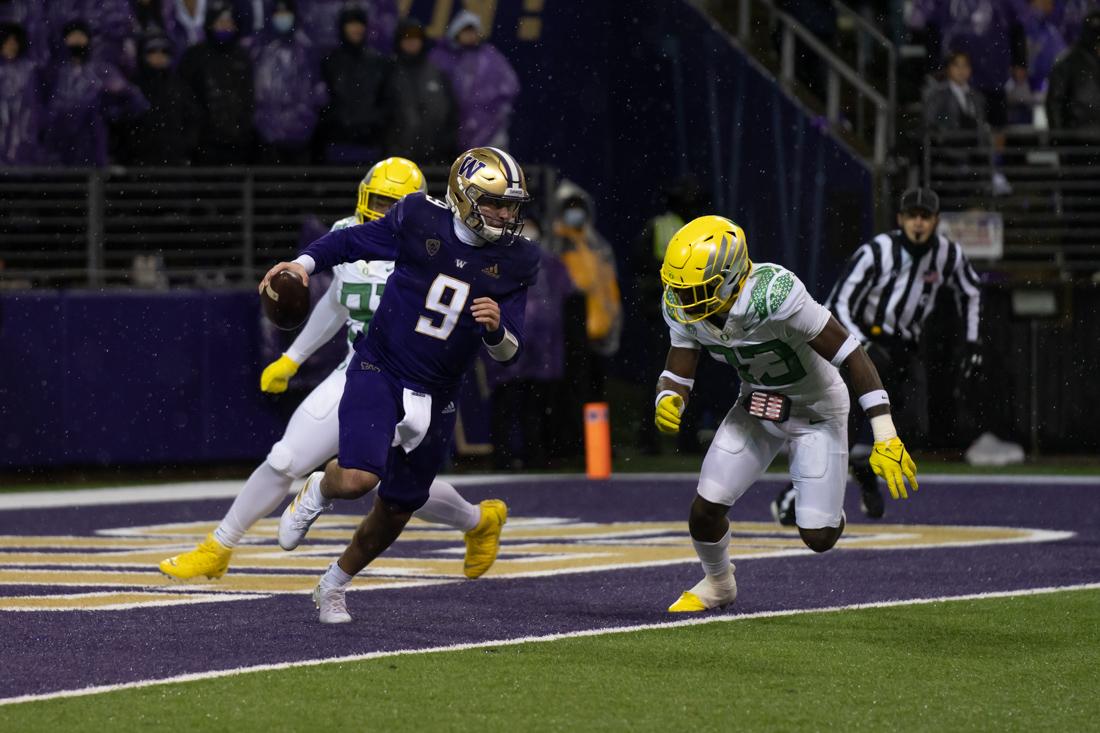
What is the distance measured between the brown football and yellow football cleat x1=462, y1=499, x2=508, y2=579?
1422mm

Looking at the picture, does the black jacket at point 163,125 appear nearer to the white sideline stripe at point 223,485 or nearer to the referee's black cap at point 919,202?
the white sideline stripe at point 223,485

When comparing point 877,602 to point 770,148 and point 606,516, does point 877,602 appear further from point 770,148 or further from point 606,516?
point 770,148

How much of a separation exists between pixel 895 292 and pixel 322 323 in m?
4.02

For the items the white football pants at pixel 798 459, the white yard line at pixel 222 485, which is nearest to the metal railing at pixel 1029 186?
the white yard line at pixel 222 485

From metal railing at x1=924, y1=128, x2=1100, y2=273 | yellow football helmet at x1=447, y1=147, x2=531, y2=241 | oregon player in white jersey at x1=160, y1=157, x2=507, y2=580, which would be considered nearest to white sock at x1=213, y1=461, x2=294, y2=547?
oregon player in white jersey at x1=160, y1=157, x2=507, y2=580

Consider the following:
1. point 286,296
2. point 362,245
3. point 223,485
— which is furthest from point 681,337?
point 223,485

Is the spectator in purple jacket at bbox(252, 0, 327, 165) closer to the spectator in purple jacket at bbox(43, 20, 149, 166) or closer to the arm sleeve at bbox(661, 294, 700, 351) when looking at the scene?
the spectator in purple jacket at bbox(43, 20, 149, 166)

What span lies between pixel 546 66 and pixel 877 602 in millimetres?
9727

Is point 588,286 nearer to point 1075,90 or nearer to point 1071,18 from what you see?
point 1075,90

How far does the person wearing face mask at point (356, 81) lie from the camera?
14539mm

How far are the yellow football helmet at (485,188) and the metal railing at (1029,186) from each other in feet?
29.3

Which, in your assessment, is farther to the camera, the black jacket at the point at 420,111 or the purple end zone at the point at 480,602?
the black jacket at the point at 420,111

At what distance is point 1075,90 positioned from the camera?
16.0 meters

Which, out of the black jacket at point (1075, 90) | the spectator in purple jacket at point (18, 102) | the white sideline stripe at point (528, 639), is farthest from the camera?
the black jacket at point (1075, 90)
